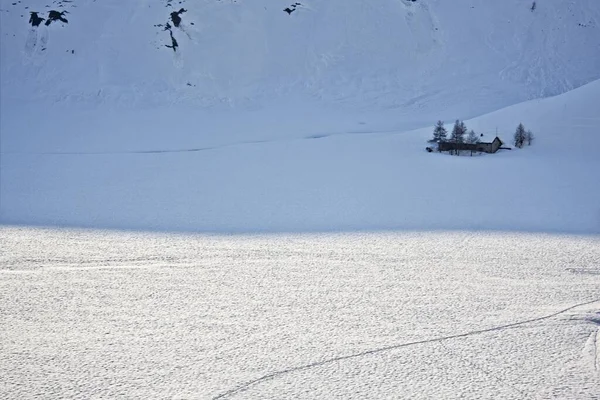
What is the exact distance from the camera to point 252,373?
3.83 meters

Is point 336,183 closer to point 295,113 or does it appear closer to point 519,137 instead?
point 519,137

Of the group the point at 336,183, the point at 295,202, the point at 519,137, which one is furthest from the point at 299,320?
the point at 519,137

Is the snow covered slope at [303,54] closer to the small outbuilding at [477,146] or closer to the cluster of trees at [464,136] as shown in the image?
the cluster of trees at [464,136]

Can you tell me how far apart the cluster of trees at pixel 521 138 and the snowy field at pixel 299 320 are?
658 centimetres

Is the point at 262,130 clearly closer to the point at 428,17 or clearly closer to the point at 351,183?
the point at 351,183

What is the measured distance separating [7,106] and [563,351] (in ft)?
69.2

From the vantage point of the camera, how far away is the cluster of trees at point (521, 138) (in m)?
13.6

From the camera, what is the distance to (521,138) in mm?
13586

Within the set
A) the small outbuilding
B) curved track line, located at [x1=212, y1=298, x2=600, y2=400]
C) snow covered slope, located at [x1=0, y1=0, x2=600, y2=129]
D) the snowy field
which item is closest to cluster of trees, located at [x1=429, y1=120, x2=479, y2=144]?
the small outbuilding

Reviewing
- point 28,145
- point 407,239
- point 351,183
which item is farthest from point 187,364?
point 28,145

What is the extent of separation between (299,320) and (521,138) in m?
→ 10.3

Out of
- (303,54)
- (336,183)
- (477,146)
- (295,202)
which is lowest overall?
(295,202)

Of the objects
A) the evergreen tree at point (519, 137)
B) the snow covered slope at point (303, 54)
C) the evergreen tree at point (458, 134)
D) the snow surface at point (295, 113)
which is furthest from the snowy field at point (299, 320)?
the snow covered slope at point (303, 54)

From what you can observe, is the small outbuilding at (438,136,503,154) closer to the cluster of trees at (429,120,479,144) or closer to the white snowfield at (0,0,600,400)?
the cluster of trees at (429,120,479,144)
